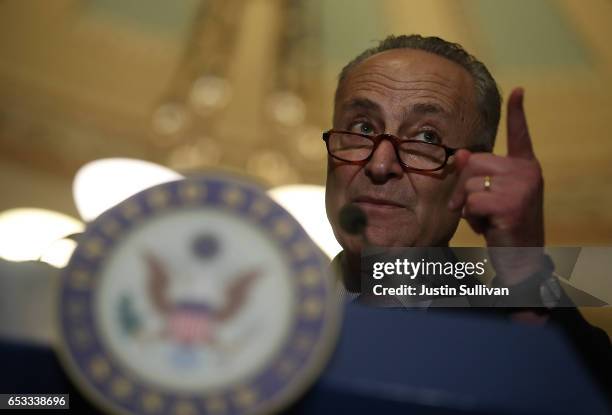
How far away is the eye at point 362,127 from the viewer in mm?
867

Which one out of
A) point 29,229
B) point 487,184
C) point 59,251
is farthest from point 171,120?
point 487,184

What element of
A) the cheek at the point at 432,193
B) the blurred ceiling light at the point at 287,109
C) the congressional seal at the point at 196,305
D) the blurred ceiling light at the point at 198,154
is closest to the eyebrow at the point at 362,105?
the cheek at the point at 432,193

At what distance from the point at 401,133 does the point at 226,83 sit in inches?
156

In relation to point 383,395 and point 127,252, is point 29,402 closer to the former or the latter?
point 127,252

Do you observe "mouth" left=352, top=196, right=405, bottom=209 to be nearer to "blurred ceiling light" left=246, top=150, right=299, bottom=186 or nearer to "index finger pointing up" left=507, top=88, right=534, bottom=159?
"index finger pointing up" left=507, top=88, right=534, bottom=159

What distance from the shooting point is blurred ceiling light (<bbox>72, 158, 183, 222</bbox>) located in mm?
1821

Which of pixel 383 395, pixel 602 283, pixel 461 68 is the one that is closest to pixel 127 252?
pixel 383 395

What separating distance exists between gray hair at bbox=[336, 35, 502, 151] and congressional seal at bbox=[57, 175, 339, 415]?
0.52m

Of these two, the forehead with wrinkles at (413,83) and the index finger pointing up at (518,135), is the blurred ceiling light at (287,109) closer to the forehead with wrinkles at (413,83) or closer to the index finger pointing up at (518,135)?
the forehead with wrinkles at (413,83)

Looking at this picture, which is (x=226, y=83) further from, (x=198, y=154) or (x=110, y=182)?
(x=110, y=182)

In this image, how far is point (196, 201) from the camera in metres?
0.53

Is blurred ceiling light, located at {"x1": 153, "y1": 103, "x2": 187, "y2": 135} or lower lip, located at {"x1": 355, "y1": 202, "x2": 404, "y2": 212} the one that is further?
blurred ceiling light, located at {"x1": 153, "y1": 103, "x2": 187, "y2": 135}

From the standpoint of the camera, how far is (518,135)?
0.66m

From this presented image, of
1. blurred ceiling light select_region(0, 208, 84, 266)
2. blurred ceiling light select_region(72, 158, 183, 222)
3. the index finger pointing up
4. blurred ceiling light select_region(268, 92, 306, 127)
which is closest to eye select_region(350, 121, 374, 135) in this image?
the index finger pointing up
